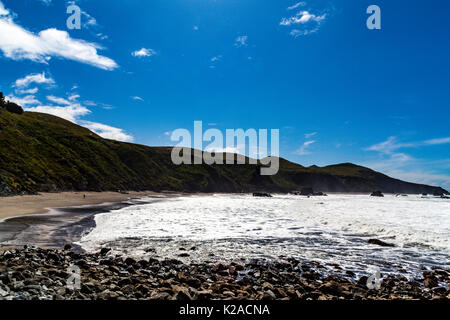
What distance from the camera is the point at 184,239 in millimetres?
19344

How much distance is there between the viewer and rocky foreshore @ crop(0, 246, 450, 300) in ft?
25.4

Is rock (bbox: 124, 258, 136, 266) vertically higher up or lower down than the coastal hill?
lower down

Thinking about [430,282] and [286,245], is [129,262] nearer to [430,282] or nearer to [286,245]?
[286,245]

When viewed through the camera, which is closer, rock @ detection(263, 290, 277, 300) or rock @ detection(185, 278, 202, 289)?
rock @ detection(263, 290, 277, 300)

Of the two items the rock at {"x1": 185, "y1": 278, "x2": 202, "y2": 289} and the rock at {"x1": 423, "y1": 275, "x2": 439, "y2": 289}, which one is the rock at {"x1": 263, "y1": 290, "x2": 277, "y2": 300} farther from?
the rock at {"x1": 423, "y1": 275, "x2": 439, "y2": 289}

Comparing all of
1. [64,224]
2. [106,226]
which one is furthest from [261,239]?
[64,224]

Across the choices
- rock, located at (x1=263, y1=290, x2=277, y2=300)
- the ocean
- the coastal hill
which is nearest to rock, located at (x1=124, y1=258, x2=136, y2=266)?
the ocean

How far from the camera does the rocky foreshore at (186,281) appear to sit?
775cm

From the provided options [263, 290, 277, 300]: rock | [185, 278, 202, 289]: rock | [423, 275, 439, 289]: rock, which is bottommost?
[423, 275, 439, 289]: rock

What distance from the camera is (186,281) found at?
32.1ft

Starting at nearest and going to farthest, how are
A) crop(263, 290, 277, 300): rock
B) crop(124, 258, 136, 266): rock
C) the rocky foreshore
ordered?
the rocky foreshore → crop(263, 290, 277, 300): rock → crop(124, 258, 136, 266): rock

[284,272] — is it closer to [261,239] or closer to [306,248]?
[306,248]
